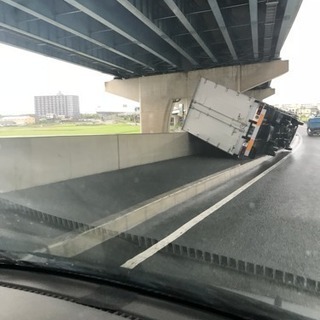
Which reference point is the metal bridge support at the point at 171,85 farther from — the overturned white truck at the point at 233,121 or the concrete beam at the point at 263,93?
the concrete beam at the point at 263,93

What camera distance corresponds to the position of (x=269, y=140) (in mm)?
19531

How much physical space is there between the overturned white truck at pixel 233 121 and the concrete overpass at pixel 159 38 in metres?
3.11

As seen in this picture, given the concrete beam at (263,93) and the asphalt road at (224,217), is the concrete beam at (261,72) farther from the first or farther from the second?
the concrete beam at (263,93)

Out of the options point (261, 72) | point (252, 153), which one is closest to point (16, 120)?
point (252, 153)

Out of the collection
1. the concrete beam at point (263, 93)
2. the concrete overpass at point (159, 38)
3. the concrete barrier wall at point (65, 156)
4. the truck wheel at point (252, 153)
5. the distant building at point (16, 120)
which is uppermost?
the concrete overpass at point (159, 38)

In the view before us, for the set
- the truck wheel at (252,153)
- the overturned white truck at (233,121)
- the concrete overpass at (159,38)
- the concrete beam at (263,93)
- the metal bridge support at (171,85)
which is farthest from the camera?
the concrete beam at (263,93)

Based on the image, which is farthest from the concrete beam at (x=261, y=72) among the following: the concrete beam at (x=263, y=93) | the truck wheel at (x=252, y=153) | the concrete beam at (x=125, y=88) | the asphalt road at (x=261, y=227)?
the concrete beam at (x=263, y=93)

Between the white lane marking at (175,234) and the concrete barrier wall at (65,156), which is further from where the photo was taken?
the concrete barrier wall at (65,156)

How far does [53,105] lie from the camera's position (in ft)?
29.2

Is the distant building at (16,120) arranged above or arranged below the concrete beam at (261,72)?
below

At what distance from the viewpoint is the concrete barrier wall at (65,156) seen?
9.11 meters

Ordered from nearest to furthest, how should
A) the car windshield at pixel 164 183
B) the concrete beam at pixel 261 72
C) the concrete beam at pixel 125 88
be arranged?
the car windshield at pixel 164 183
the concrete beam at pixel 261 72
the concrete beam at pixel 125 88

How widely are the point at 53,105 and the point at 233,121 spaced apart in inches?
414

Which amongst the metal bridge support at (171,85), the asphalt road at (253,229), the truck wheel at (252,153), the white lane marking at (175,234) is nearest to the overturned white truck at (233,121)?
the truck wheel at (252,153)
